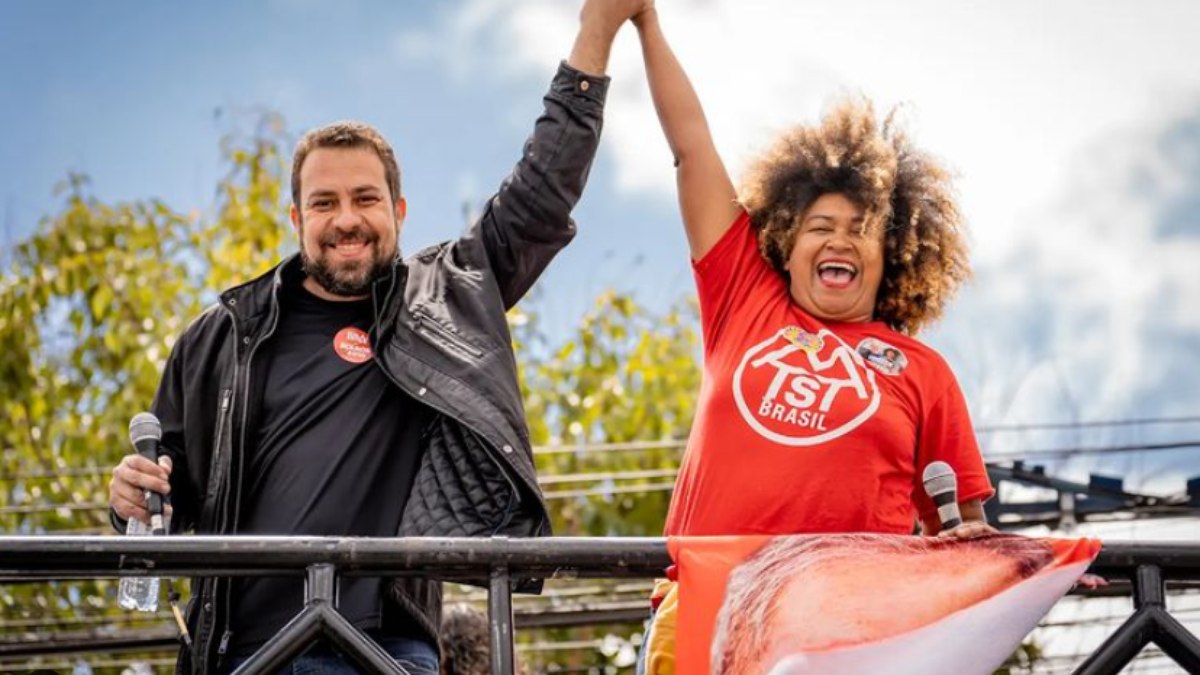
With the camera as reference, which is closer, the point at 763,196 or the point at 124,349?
the point at 763,196

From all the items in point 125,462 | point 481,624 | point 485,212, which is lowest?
point 481,624

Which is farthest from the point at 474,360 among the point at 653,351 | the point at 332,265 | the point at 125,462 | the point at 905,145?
the point at 653,351

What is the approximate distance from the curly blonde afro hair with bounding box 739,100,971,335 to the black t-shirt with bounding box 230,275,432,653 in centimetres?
80

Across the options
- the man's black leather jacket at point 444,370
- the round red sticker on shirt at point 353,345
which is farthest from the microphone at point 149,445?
the round red sticker on shirt at point 353,345

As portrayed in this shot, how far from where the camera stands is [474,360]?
3385 mm

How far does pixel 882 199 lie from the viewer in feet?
11.9

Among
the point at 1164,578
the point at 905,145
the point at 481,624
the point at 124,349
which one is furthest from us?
the point at 124,349

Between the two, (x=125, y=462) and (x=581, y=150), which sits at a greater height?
(x=581, y=150)

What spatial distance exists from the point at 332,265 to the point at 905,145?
117 cm

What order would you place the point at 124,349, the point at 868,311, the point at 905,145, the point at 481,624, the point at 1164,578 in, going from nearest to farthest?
1. the point at 1164,578
2. the point at 868,311
3. the point at 905,145
4. the point at 481,624
5. the point at 124,349

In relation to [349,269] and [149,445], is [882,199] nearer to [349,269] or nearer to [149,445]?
[349,269]

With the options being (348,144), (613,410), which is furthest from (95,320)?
(348,144)

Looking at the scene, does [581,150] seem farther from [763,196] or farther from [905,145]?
[905,145]

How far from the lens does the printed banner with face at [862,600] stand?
9.54ft
